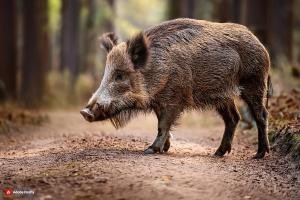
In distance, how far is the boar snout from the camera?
907 centimetres

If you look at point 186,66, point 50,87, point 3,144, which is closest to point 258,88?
point 186,66

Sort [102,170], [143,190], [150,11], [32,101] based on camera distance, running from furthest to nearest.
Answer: [150,11], [32,101], [102,170], [143,190]

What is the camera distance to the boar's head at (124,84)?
9.45 meters

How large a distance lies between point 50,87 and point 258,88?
1603cm

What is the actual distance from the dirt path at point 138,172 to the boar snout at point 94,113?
0.49 meters

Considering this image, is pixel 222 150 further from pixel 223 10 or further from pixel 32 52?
pixel 223 10

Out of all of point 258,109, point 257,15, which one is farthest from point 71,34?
point 258,109

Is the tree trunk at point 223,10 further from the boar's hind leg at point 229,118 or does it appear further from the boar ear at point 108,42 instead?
the boar ear at point 108,42

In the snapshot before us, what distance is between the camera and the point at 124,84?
9.59m

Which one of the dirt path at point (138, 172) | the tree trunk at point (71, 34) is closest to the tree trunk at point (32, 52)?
the tree trunk at point (71, 34)

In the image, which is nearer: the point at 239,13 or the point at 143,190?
the point at 143,190

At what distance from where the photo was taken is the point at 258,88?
10.3 metres

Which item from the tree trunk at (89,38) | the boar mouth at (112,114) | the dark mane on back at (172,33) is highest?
the dark mane on back at (172,33)

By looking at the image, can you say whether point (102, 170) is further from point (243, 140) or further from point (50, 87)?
point (50, 87)
